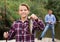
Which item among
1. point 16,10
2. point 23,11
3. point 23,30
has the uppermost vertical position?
point 23,11

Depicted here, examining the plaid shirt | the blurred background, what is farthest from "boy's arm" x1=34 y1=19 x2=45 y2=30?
the blurred background

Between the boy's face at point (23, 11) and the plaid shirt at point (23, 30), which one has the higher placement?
the boy's face at point (23, 11)

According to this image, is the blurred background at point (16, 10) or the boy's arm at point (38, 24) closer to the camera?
the boy's arm at point (38, 24)

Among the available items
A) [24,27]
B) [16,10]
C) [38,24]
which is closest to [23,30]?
[24,27]

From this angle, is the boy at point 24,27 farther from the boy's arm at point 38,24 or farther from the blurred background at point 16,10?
the blurred background at point 16,10

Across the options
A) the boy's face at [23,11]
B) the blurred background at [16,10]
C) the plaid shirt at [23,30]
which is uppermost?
the boy's face at [23,11]

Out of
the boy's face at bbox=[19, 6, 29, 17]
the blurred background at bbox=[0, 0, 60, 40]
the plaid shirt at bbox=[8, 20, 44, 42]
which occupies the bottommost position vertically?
the blurred background at bbox=[0, 0, 60, 40]

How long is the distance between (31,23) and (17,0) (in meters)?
19.6

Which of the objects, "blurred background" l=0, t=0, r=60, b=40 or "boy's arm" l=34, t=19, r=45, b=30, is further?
"blurred background" l=0, t=0, r=60, b=40

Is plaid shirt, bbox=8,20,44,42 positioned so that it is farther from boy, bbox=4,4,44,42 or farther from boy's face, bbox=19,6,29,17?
boy's face, bbox=19,6,29,17

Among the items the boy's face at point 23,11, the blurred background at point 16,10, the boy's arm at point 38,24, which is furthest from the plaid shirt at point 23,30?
the blurred background at point 16,10

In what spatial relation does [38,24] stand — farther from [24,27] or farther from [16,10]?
[16,10]

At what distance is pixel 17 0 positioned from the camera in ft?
79.2

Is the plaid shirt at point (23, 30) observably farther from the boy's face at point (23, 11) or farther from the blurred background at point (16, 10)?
the blurred background at point (16, 10)
